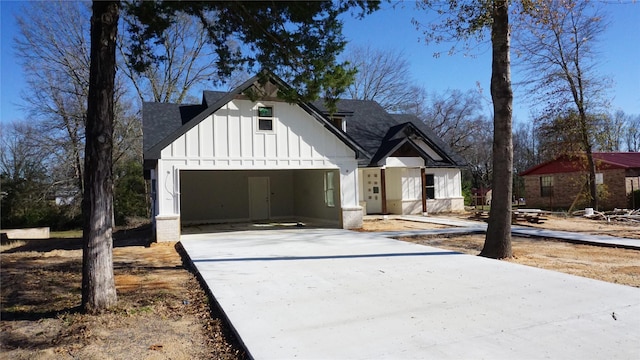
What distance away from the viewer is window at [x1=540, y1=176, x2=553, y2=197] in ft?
100

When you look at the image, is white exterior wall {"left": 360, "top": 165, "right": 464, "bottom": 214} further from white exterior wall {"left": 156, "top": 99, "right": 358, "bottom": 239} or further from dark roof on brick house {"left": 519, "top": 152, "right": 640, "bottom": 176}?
dark roof on brick house {"left": 519, "top": 152, "right": 640, "bottom": 176}

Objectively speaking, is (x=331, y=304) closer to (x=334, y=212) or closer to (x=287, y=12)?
(x=287, y=12)

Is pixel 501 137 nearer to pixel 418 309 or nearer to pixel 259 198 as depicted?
pixel 418 309

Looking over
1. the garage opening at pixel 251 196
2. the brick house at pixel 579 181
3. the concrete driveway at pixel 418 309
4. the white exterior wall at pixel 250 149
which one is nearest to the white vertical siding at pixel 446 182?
the brick house at pixel 579 181

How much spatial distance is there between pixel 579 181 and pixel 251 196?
18.1 m

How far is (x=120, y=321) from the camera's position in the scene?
5449 mm

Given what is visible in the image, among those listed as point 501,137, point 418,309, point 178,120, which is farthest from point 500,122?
point 178,120

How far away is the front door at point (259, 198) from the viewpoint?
69.7 feet

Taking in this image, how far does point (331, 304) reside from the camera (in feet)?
18.9

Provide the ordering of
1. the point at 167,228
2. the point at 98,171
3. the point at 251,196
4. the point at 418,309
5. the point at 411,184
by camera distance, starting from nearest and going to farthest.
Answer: the point at 418,309, the point at 98,171, the point at 167,228, the point at 251,196, the point at 411,184

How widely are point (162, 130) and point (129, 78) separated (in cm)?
1563

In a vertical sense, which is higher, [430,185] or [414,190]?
Result: [430,185]

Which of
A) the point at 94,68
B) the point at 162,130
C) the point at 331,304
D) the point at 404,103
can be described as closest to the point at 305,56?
the point at 94,68

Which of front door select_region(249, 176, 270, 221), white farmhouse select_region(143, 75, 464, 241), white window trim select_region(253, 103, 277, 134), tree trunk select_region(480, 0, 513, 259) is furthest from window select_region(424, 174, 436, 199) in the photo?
tree trunk select_region(480, 0, 513, 259)
